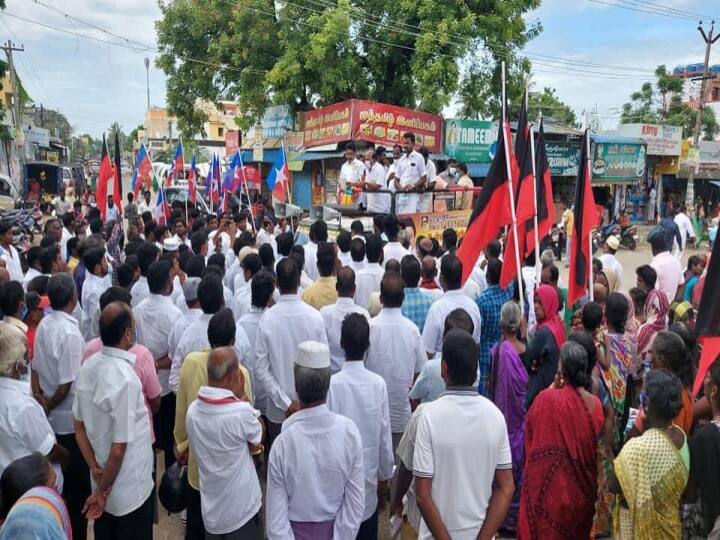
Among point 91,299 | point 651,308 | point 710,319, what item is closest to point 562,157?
point 651,308

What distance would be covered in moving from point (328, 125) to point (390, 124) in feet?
6.72

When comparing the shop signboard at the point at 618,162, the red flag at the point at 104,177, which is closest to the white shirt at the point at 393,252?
the red flag at the point at 104,177

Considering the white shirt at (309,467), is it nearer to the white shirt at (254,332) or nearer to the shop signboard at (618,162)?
the white shirt at (254,332)

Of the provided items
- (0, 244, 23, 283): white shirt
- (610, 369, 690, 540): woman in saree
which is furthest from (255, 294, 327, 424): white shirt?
(0, 244, 23, 283): white shirt

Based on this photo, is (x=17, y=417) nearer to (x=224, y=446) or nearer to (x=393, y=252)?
(x=224, y=446)

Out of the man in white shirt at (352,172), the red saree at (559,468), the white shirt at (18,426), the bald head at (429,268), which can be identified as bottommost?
the red saree at (559,468)

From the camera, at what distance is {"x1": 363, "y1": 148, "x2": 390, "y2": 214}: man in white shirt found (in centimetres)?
1092

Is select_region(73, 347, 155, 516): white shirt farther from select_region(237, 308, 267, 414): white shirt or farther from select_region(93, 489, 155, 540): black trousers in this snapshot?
select_region(237, 308, 267, 414): white shirt

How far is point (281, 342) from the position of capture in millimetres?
4352

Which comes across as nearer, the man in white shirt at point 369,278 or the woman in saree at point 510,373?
the woman in saree at point 510,373

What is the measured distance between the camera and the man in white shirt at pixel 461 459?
2.72 meters

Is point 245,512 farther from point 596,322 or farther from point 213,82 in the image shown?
point 213,82

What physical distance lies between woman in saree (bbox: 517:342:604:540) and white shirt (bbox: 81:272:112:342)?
155 inches

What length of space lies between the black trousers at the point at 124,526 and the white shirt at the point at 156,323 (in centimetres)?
154
